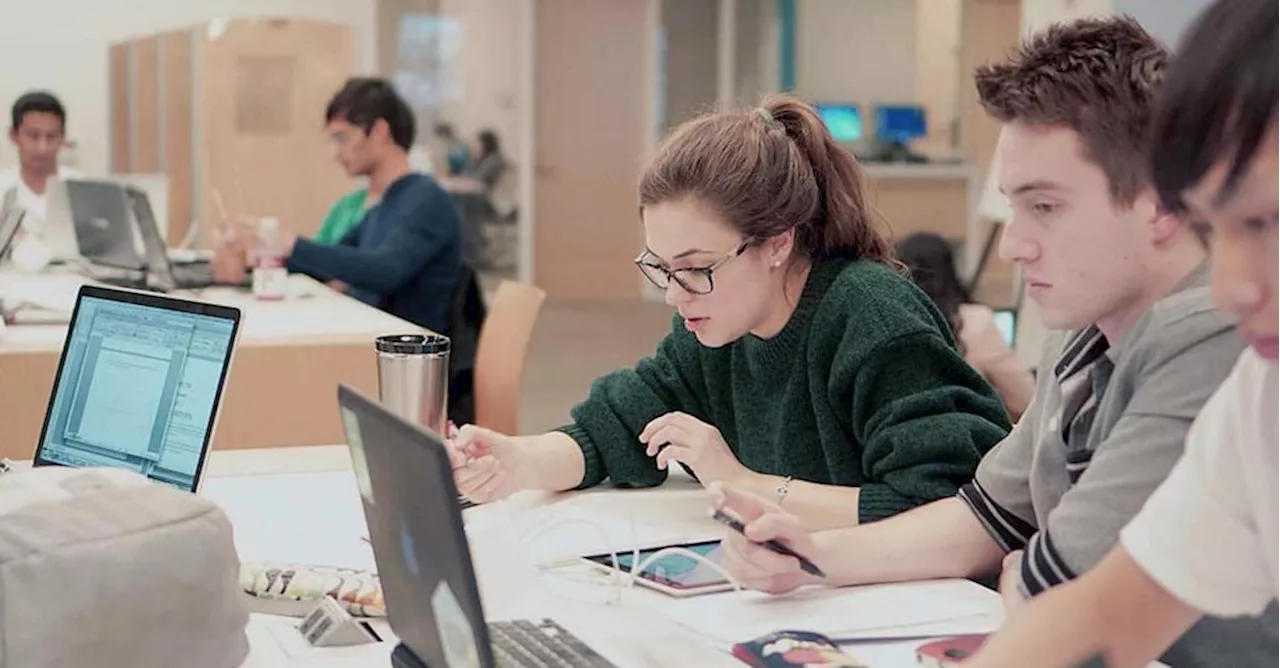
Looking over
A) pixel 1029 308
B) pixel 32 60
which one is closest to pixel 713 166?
pixel 1029 308

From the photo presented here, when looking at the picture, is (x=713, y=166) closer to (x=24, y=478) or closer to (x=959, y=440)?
(x=959, y=440)

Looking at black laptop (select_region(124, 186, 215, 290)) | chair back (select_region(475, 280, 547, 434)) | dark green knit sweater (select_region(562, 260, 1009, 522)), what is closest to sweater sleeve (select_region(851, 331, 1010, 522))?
dark green knit sweater (select_region(562, 260, 1009, 522))

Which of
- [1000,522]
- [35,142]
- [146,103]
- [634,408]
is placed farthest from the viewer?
[146,103]

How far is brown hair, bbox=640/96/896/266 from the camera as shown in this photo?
205 cm

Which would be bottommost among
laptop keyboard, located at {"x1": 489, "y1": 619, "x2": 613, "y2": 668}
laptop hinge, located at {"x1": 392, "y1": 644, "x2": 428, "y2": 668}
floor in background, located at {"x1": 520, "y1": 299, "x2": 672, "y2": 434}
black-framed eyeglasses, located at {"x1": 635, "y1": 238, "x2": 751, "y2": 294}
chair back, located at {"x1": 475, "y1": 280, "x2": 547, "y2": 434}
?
floor in background, located at {"x1": 520, "y1": 299, "x2": 672, "y2": 434}

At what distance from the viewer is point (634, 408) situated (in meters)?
2.29

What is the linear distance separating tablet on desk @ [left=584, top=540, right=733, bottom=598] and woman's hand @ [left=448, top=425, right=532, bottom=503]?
29 centimetres

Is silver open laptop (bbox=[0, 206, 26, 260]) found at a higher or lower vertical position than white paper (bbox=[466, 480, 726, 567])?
higher

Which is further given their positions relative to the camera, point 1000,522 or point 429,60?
point 429,60

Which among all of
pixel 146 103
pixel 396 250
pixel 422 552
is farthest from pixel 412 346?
pixel 146 103

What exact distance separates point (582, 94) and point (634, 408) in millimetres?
7900

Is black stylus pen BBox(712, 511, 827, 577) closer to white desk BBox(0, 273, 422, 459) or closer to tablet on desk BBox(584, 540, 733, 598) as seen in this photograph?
tablet on desk BBox(584, 540, 733, 598)

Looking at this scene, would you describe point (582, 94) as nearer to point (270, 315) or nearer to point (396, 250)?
point (396, 250)

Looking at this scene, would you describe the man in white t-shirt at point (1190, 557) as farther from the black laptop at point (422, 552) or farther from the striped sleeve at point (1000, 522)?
the striped sleeve at point (1000, 522)
